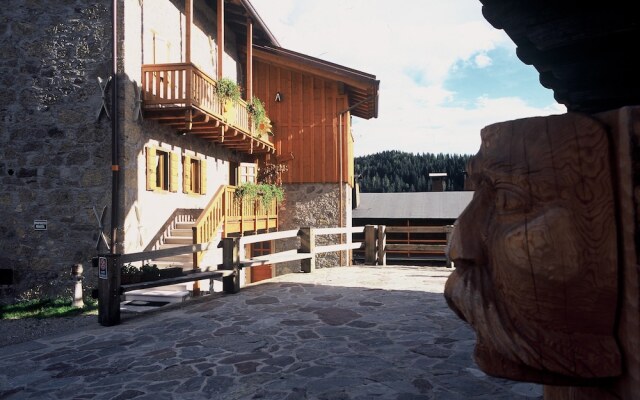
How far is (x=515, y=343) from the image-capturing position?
0.98 metres

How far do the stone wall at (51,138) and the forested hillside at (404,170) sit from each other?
4248cm

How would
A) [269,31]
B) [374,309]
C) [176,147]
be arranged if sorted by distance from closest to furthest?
[374,309] → [176,147] → [269,31]

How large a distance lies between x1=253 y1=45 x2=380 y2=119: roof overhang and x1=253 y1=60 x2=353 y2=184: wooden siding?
0.40 m

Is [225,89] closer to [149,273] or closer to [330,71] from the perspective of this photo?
[330,71]

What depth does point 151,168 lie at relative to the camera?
10.5 m

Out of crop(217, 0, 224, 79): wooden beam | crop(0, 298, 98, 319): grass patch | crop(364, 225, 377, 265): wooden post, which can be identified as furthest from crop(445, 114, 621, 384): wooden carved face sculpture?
crop(217, 0, 224, 79): wooden beam

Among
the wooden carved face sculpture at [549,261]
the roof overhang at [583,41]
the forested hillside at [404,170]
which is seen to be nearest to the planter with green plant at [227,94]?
the roof overhang at [583,41]

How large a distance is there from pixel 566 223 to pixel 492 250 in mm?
172

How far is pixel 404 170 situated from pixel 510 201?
60.2 metres

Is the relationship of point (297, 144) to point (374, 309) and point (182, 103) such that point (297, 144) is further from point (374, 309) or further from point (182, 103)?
point (374, 309)

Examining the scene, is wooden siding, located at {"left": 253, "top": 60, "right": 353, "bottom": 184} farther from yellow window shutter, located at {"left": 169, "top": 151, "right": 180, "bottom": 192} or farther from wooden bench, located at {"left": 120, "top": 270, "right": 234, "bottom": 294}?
wooden bench, located at {"left": 120, "top": 270, "right": 234, "bottom": 294}

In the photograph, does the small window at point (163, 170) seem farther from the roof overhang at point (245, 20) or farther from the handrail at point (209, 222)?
the roof overhang at point (245, 20)

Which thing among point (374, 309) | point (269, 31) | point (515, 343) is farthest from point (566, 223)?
point (269, 31)

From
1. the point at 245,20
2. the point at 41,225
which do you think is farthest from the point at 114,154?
the point at 245,20
